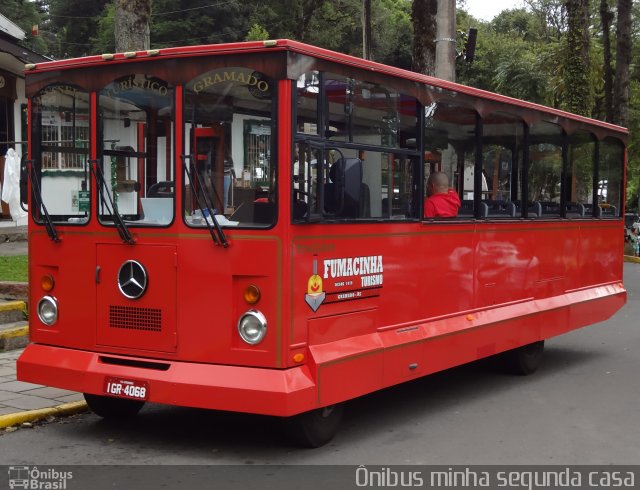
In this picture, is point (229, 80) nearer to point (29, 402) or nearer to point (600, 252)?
point (29, 402)

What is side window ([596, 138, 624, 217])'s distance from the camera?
1027 centimetres

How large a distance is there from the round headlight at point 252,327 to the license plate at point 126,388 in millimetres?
751

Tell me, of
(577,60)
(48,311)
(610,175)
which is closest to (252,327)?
(48,311)

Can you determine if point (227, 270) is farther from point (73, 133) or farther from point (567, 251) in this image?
point (567, 251)

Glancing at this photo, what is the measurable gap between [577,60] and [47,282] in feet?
59.7

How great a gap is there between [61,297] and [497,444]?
343cm

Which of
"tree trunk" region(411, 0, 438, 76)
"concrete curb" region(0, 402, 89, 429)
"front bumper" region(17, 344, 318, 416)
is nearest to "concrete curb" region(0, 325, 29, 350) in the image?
"concrete curb" region(0, 402, 89, 429)

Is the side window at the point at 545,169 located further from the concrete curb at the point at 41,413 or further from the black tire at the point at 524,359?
the concrete curb at the point at 41,413

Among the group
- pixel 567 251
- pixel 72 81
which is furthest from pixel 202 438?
pixel 567 251

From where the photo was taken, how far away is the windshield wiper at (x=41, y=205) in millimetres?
6191

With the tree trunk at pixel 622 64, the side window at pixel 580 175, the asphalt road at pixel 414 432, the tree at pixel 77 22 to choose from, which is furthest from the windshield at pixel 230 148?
the tree at pixel 77 22

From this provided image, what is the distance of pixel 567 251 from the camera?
9.47 m

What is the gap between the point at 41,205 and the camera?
20.6ft
